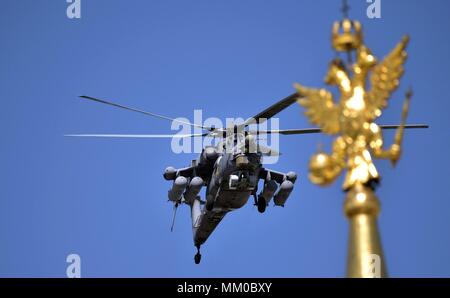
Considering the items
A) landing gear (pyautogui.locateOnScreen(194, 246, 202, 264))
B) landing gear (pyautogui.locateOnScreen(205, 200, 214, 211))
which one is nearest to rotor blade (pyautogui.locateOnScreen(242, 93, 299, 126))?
landing gear (pyautogui.locateOnScreen(205, 200, 214, 211))

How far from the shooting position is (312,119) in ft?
28.6

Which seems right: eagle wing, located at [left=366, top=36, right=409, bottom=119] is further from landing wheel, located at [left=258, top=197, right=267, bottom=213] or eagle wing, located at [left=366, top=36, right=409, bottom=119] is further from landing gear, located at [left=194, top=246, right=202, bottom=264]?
landing gear, located at [left=194, top=246, right=202, bottom=264]

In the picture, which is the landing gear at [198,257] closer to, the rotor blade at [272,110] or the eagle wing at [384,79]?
the rotor blade at [272,110]

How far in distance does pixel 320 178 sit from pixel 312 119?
624 millimetres

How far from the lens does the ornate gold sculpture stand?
8.57 metres

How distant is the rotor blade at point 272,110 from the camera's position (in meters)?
43.4

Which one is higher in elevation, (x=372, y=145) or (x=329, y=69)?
(x=329, y=69)

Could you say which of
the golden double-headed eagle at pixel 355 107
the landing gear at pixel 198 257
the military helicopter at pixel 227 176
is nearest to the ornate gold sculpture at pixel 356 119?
the golden double-headed eagle at pixel 355 107

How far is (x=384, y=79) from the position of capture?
345 inches
